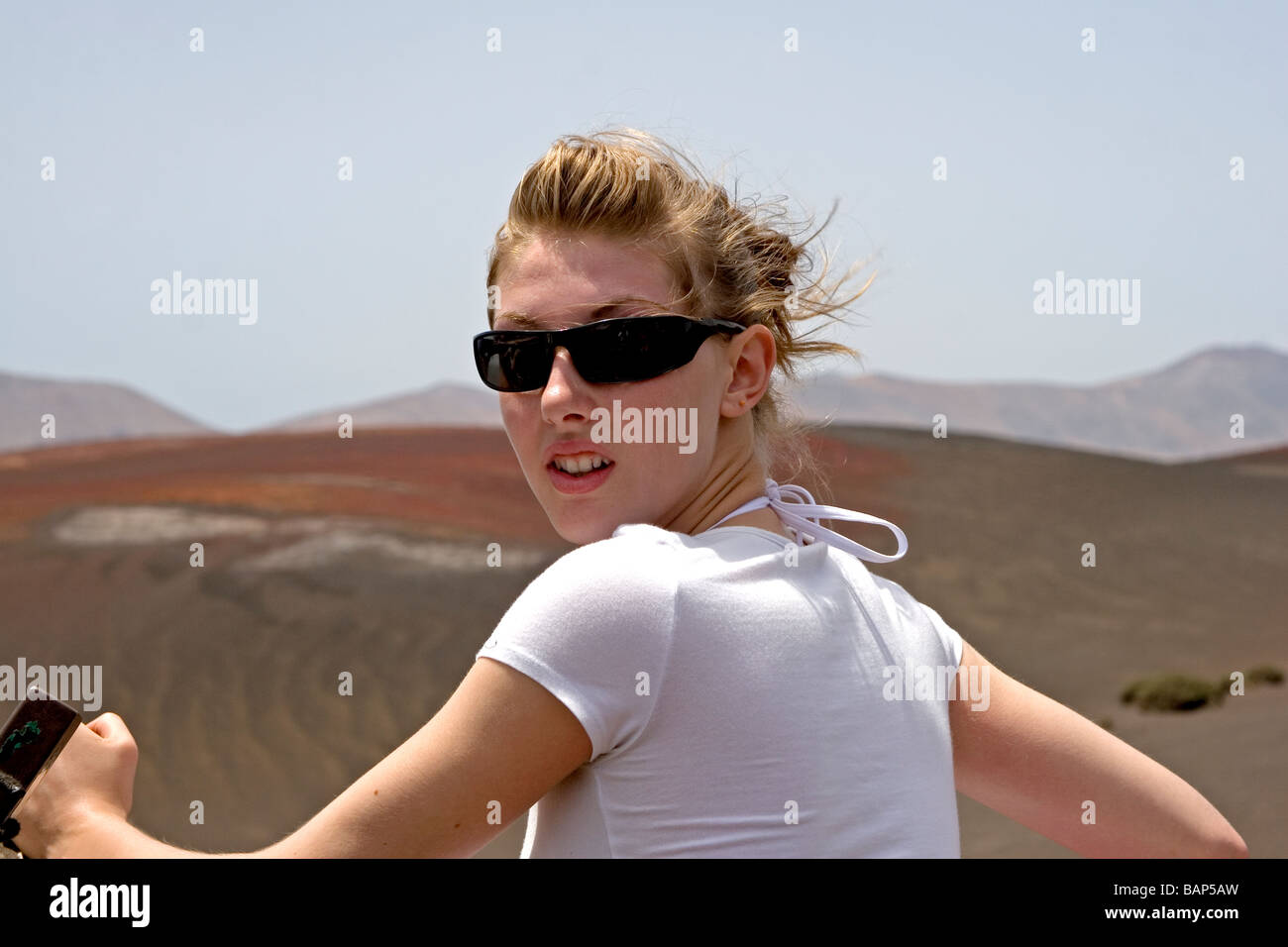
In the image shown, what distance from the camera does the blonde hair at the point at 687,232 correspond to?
→ 183cm

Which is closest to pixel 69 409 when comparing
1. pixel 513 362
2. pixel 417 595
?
pixel 417 595

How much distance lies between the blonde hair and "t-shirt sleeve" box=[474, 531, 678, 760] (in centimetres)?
51

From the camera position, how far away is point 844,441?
35406 millimetres

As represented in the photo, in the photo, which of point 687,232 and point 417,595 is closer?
point 687,232

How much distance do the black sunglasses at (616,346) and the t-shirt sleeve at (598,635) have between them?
0.38 m

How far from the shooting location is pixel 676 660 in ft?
4.86

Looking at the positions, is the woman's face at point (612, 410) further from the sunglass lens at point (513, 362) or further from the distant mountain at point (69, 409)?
the distant mountain at point (69, 409)

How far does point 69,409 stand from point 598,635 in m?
143

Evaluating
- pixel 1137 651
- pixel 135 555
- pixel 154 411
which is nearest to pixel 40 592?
pixel 135 555

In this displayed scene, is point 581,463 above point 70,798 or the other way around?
above

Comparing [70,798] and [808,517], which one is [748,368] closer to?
[808,517]

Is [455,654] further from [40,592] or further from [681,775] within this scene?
[681,775]

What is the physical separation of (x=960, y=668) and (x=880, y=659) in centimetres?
27

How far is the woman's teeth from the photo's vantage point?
1.84 m
